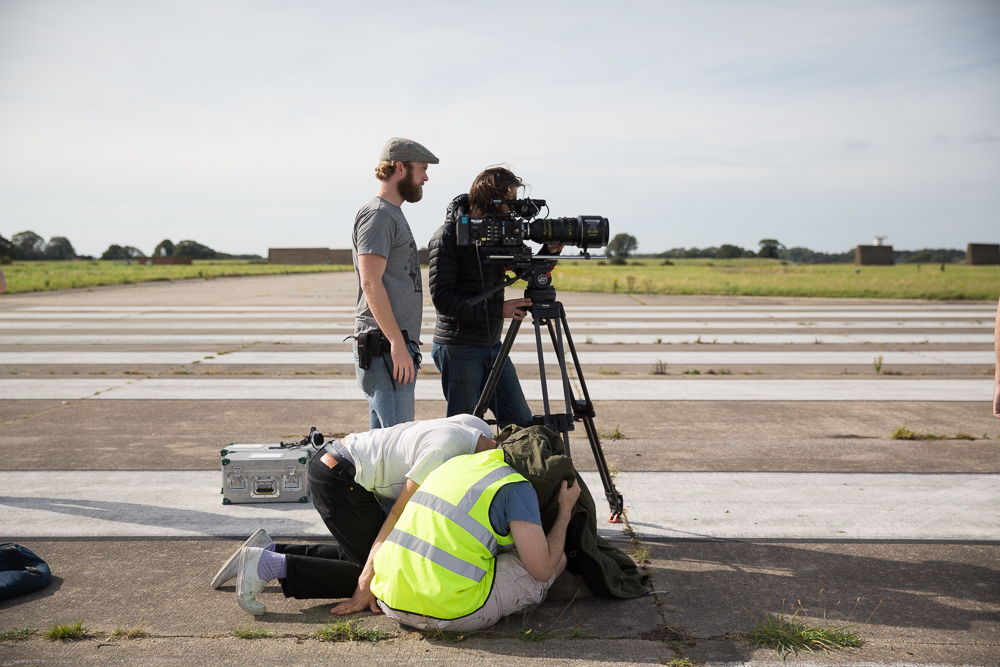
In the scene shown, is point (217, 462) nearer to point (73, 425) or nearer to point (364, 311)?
point (73, 425)

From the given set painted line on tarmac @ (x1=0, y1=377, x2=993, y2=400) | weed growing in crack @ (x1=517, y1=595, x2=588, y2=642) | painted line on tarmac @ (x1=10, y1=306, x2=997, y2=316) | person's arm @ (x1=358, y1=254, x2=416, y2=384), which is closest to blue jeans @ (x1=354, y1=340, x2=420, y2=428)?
person's arm @ (x1=358, y1=254, x2=416, y2=384)

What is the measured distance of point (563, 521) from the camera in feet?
9.56

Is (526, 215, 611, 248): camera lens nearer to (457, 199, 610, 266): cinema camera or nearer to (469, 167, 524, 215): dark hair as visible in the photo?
(457, 199, 610, 266): cinema camera

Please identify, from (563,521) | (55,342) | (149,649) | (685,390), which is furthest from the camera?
(55,342)

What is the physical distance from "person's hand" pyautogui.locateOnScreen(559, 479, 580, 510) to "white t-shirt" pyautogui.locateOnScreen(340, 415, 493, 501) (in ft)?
1.39

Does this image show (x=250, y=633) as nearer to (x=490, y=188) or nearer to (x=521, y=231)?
(x=521, y=231)

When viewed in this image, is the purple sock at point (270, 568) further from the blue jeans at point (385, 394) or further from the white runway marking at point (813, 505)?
the white runway marking at point (813, 505)

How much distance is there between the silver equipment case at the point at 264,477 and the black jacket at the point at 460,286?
4.16 feet

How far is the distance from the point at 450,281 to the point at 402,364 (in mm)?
620

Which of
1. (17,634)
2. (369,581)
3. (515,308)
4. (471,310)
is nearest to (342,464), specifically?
(369,581)

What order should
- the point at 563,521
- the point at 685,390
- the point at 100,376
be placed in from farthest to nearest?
the point at 100,376 → the point at 685,390 → the point at 563,521

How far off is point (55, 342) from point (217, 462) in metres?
8.72

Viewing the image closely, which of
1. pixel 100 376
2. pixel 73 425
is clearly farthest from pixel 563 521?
pixel 100 376

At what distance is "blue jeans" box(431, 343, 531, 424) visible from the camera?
4098mm
